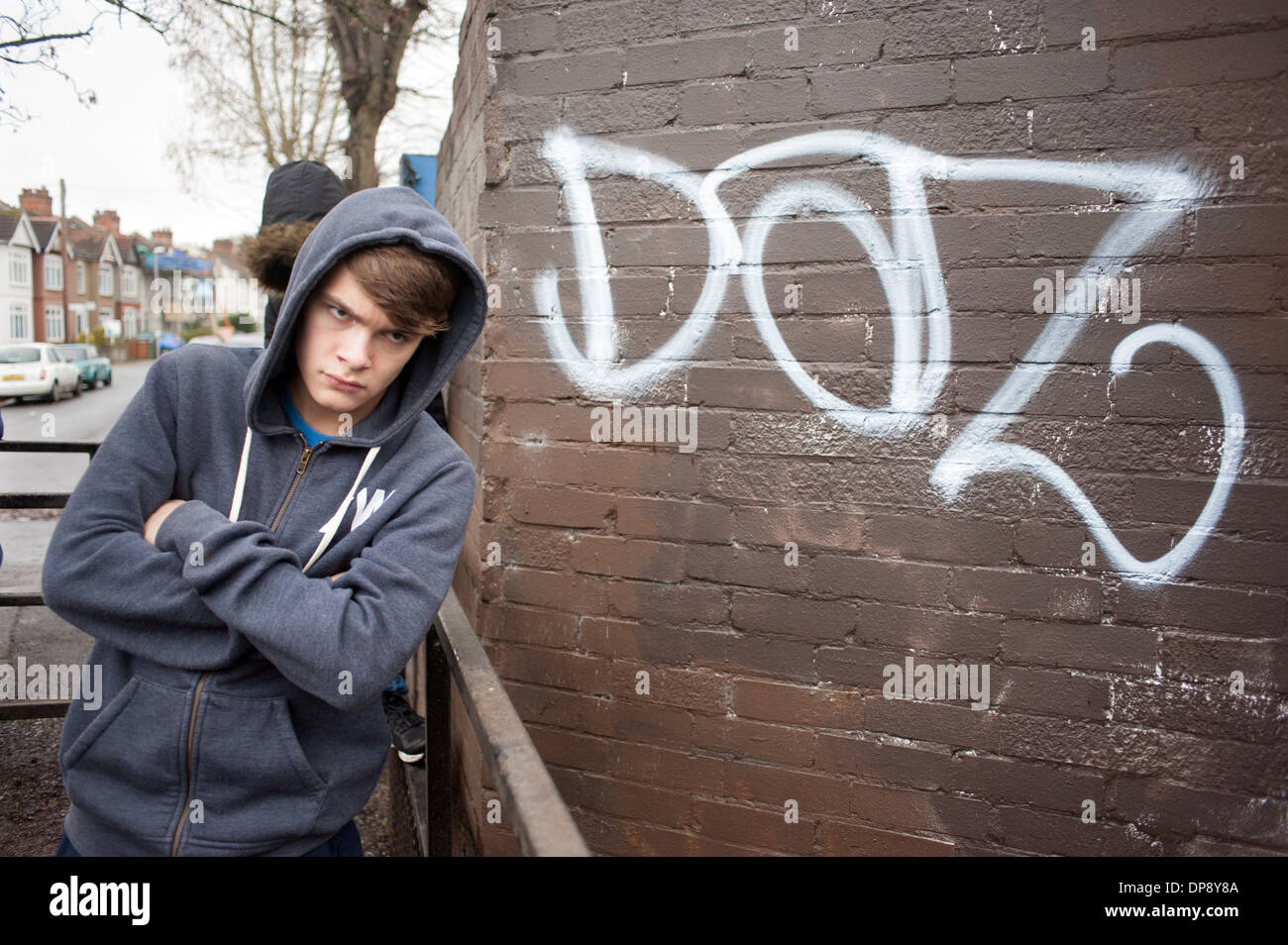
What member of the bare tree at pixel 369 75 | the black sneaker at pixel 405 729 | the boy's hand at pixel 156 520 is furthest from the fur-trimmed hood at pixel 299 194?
the bare tree at pixel 369 75

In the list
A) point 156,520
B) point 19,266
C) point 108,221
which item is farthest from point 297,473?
point 108,221

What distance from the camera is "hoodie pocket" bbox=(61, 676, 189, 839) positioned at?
4.42 ft

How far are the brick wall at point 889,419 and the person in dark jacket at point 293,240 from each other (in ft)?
1.91

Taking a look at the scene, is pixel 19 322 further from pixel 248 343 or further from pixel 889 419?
pixel 889 419

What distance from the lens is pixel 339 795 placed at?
148 centimetres

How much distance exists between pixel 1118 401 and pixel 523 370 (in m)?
1.47

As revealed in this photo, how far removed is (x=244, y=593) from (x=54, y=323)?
2095 inches

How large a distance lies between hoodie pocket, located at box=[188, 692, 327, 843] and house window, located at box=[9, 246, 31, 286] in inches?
1888

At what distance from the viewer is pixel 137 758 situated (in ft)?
4.41

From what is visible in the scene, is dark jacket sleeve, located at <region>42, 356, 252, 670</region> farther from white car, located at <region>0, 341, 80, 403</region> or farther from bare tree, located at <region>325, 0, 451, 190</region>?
white car, located at <region>0, 341, 80, 403</region>

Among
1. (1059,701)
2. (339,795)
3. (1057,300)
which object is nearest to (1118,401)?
(1057,300)

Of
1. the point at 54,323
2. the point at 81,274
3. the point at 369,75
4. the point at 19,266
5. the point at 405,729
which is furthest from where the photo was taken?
the point at 81,274

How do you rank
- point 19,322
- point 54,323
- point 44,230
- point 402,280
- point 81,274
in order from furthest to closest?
point 81,274
point 54,323
point 44,230
point 19,322
point 402,280

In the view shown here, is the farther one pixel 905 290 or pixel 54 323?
pixel 54 323
